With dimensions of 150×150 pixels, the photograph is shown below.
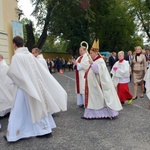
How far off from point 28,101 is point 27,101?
0.03 meters

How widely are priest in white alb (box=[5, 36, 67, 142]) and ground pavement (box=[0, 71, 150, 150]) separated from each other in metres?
0.19

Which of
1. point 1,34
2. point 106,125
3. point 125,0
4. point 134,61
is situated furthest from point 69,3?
point 125,0

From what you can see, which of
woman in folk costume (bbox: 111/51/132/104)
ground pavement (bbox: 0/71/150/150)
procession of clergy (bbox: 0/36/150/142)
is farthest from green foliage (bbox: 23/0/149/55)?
ground pavement (bbox: 0/71/150/150)

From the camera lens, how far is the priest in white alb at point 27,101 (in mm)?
5047

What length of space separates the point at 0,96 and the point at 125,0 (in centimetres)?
4139

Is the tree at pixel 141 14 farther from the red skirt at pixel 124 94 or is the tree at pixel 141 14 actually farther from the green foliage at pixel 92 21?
the red skirt at pixel 124 94

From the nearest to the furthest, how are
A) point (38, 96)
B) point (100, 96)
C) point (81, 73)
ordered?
point (38, 96) → point (100, 96) → point (81, 73)

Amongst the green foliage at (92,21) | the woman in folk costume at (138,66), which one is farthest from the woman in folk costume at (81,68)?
the green foliage at (92,21)

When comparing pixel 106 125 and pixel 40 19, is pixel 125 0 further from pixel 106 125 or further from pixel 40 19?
pixel 106 125

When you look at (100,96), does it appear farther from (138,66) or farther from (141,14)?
(141,14)

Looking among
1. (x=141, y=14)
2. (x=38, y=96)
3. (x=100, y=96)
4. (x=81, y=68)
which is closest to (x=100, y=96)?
(x=100, y=96)

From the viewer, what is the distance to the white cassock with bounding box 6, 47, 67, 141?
199 inches

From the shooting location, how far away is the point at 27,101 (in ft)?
16.9

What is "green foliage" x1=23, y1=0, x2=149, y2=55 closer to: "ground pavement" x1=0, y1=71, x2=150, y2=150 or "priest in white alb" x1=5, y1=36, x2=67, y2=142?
"ground pavement" x1=0, y1=71, x2=150, y2=150
